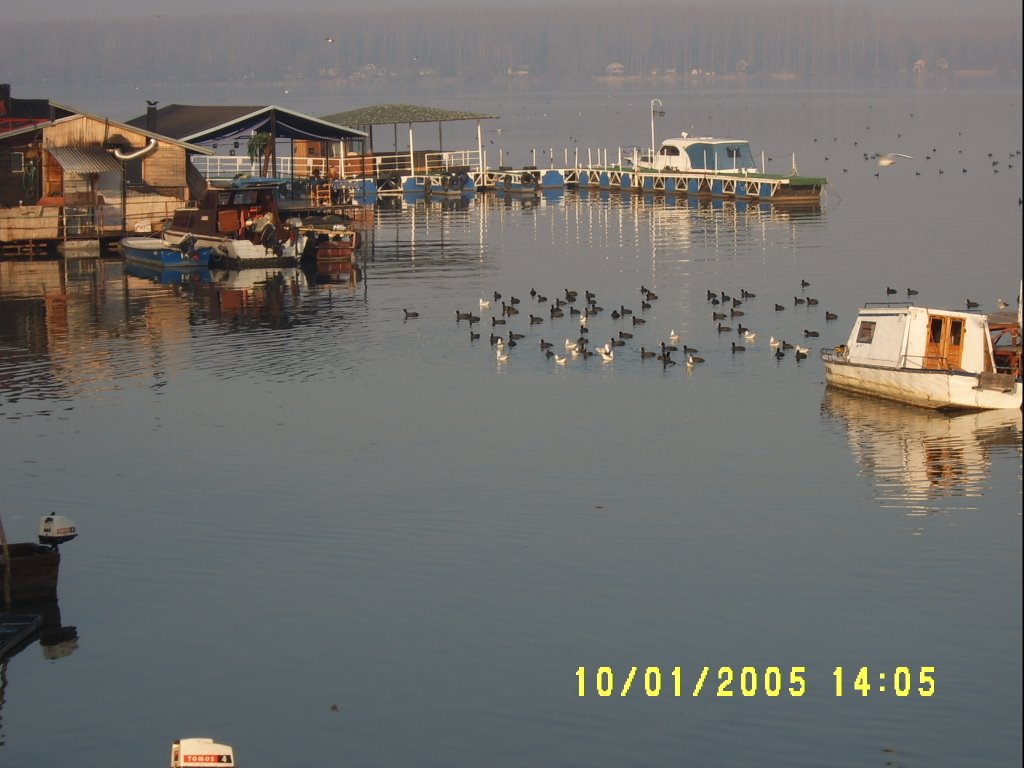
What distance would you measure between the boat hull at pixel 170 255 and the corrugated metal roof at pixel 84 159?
19.7 feet

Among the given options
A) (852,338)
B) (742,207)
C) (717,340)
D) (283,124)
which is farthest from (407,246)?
(852,338)

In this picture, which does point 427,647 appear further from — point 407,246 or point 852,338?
point 407,246

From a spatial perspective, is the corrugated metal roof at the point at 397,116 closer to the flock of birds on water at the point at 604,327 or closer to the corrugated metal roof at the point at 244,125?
the corrugated metal roof at the point at 244,125

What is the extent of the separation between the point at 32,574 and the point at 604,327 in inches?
1146

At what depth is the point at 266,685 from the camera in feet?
78.9

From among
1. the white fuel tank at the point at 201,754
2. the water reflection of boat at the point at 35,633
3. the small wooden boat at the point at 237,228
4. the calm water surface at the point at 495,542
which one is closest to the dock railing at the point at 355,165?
the small wooden boat at the point at 237,228

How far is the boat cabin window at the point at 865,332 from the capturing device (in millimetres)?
42062

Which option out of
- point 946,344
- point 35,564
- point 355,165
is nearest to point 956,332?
point 946,344

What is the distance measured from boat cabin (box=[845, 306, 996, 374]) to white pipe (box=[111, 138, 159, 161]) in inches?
1847

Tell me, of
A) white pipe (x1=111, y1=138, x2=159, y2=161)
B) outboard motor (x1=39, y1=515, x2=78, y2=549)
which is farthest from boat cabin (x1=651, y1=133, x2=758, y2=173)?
outboard motor (x1=39, y1=515, x2=78, y2=549)

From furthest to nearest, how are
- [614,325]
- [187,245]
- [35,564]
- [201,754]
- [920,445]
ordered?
[187,245]
[614,325]
[920,445]
[35,564]
[201,754]

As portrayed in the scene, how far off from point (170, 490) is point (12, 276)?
128 feet

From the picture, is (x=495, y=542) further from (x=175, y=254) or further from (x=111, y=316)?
(x=175, y=254)

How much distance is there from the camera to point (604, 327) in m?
53.3
